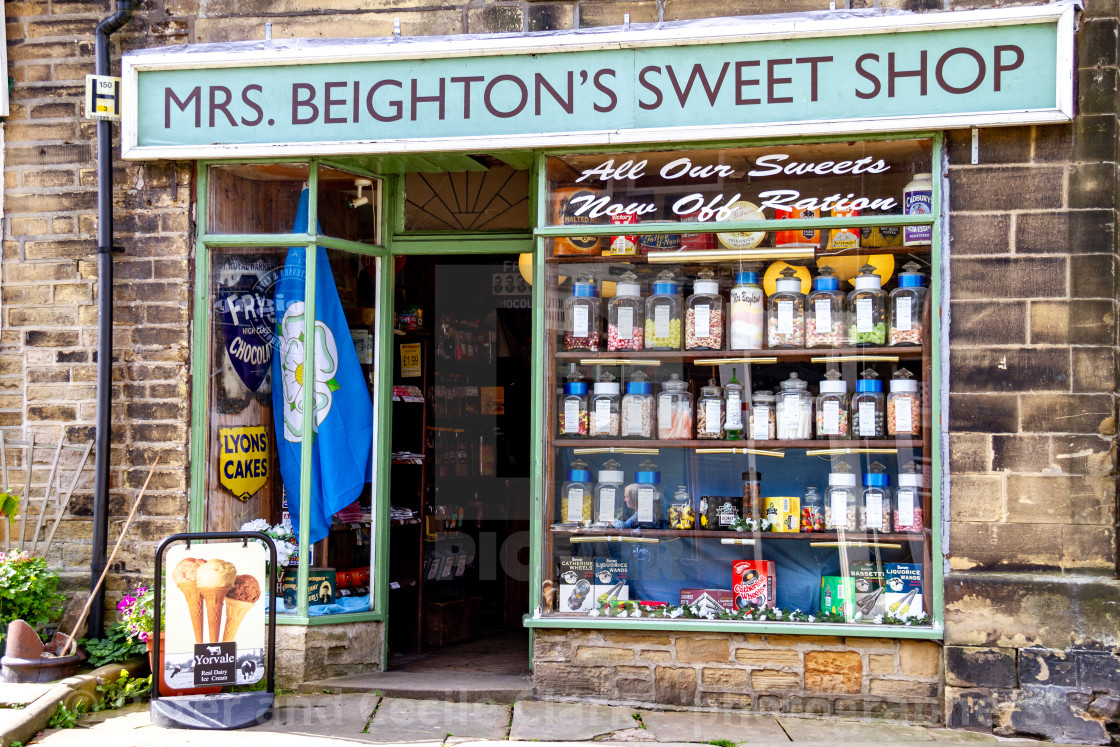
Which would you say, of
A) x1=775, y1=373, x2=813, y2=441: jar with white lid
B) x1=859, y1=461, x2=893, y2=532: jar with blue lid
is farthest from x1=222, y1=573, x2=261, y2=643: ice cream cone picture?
x1=859, y1=461, x2=893, y2=532: jar with blue lid

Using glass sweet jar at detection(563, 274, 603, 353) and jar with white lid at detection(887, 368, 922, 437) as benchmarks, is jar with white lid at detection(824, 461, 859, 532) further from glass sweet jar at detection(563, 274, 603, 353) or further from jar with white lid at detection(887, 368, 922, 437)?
glass sweet jar at detection(563, 274, 603, 353)

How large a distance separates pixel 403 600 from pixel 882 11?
491cm

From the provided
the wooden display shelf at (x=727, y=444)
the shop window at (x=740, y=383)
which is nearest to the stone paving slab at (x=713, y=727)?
the shop window at (x=740, y=383)

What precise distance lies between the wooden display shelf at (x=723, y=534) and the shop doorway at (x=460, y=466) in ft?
3.72

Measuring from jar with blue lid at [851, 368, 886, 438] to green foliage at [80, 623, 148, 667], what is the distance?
438cm

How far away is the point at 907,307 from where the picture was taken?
574cm

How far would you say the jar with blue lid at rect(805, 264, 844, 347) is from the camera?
231 inches

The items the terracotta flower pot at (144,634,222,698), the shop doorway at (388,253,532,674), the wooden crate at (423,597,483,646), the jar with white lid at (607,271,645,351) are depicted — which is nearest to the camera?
the terracotta flower pot at (144,634,222,698)

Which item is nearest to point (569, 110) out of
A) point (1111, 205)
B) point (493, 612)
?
point (1111, 205)

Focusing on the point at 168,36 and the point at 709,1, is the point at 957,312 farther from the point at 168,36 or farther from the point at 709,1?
the point at 168,36

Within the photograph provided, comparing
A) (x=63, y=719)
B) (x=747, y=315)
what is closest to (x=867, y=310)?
(x=747, y=315)

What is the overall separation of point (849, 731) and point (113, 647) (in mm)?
4218

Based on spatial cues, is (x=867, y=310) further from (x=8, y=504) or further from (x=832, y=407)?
(x=8, y=504)

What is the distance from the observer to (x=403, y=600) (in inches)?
279
